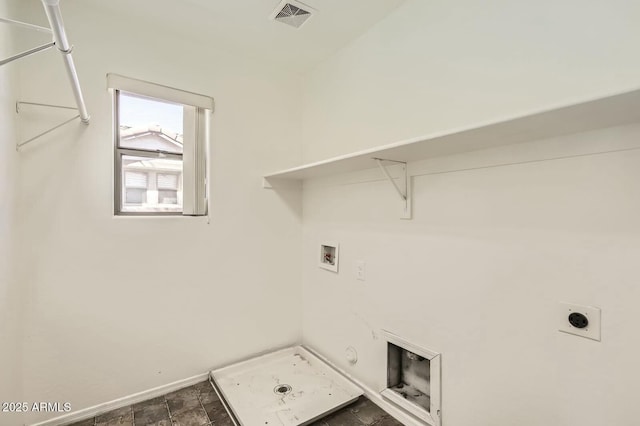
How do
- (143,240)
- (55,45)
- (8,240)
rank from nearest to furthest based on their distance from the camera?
1. (55,45)
2. (8,240)
3. (143,240)

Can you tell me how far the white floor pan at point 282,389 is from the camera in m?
1.85

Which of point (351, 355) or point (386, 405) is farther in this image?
point (351, 355)

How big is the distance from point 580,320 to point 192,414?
220 cm

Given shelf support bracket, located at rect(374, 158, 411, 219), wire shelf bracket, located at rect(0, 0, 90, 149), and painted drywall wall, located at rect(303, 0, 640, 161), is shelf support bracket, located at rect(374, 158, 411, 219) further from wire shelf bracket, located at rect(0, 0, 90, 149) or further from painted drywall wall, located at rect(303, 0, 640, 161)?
wire shelf bracket, located at rect(0, 0, 90, 149)

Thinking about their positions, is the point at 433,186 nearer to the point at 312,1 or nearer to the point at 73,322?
the point at 312,1

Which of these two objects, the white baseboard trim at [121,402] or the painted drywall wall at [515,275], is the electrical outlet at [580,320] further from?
the white baseboard trim at [121,402]

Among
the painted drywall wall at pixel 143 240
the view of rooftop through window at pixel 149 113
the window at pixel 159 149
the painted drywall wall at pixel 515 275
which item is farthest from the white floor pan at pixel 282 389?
the view of rooftop through window at pixel 149 113

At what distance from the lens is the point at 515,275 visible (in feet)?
4.49

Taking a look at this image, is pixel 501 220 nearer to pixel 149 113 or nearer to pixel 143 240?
pixel 143 240

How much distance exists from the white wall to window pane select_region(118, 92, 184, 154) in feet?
4.54

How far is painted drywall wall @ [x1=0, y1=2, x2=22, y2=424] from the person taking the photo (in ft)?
4.65

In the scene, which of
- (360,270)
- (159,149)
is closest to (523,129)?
(360,270)

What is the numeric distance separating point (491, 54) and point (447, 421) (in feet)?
6.44

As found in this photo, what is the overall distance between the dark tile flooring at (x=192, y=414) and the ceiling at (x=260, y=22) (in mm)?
2642
